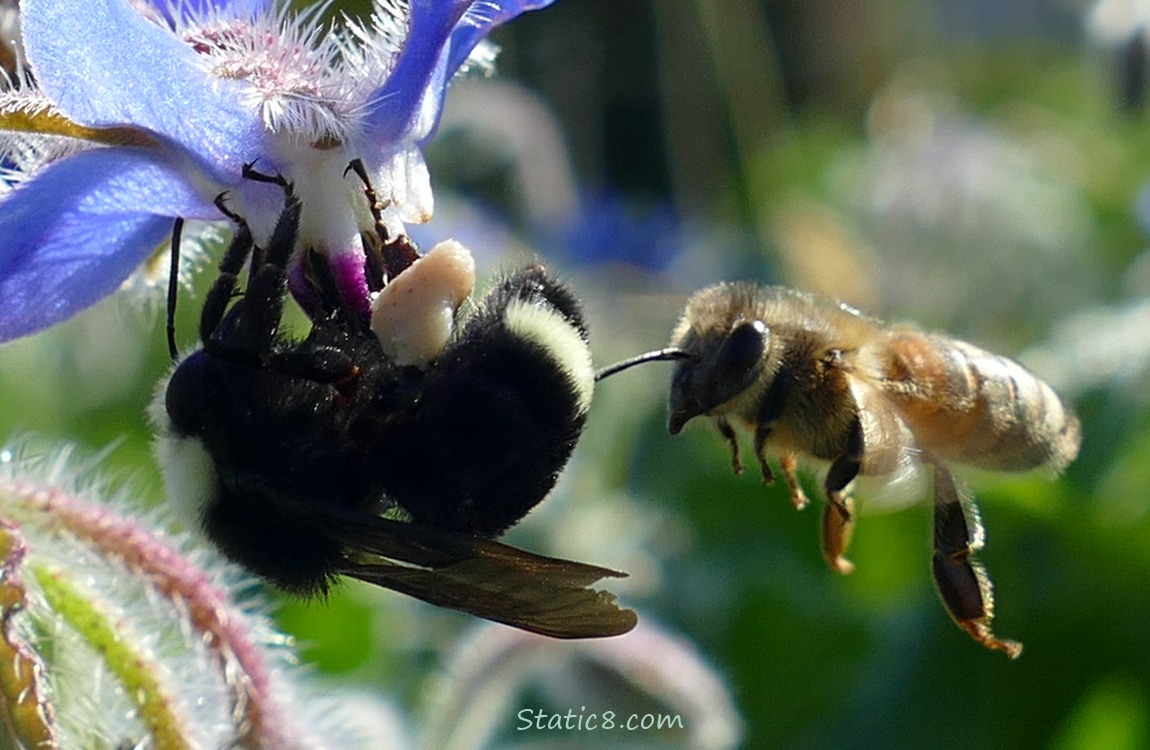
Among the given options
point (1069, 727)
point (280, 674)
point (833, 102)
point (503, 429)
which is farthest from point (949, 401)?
point (833, 102)

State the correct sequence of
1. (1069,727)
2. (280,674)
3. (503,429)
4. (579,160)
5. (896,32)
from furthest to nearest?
(896,32)
(579,160)
(1069,727)
(280,674)
(503,429)

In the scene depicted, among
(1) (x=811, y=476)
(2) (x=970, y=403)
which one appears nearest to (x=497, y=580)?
(2) (x=970, y=403)

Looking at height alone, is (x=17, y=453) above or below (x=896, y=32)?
above

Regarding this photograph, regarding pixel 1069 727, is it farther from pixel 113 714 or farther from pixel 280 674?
pixel 113 714

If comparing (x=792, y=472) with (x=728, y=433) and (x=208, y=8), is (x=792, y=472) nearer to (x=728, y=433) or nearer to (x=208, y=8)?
(x=728, y=433)

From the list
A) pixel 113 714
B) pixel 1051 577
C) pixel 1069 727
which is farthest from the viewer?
pixel 1051 577

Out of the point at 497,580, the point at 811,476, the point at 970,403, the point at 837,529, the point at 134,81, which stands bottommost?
the point at 811,476

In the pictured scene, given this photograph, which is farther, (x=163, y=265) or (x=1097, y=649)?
(x=1097, y=649)

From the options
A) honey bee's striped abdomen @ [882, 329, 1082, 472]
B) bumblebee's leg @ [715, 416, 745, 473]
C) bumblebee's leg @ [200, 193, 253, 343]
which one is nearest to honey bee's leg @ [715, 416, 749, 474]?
bumblebee's leg @ [715, 416, 745, 473]
